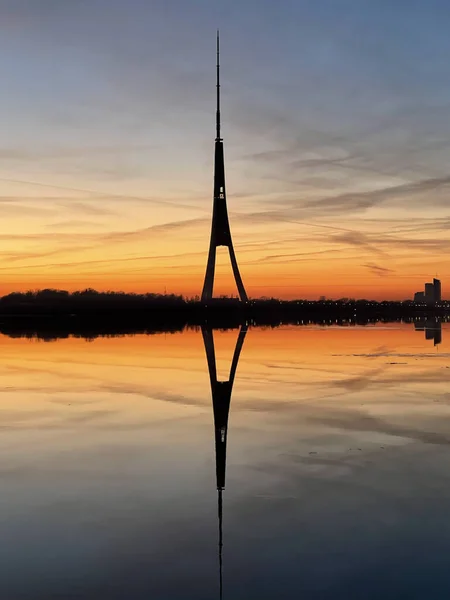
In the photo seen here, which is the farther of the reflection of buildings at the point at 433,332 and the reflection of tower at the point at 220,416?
the reflection of buildings at the point at 433,332

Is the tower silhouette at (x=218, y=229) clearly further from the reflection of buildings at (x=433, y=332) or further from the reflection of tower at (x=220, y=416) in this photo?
the reflection of tower at (x=220, y=416)

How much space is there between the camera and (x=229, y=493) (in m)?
10.1

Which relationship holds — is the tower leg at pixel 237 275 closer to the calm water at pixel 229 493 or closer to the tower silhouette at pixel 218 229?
the tower silhouette at pixel 218 229

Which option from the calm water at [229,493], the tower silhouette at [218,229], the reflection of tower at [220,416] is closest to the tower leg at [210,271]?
the tower silhouette at [218,229]

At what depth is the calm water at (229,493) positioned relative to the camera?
7180mm

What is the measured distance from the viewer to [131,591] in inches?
269

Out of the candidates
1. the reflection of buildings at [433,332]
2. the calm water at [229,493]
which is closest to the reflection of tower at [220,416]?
the calm water at [229,493]

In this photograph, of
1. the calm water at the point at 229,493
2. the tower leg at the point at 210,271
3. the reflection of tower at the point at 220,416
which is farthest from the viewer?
the tower leg at the point at 210,271

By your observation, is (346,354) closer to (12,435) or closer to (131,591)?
(12,435)

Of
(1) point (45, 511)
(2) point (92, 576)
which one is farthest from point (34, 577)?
(1) point (45, 511)

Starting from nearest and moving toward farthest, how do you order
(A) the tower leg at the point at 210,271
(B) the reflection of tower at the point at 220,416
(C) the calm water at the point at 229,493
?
(C) the calm water at the point at 229,493, (B) the reflection of tower at the point at 220,416, (A) the tower leg at the point at 210,271

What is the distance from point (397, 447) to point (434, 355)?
2125 centimetres

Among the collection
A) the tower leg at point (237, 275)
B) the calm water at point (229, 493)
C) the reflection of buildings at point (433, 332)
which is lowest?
the calm water at point (229, 493)

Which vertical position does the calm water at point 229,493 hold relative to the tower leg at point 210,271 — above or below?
below
